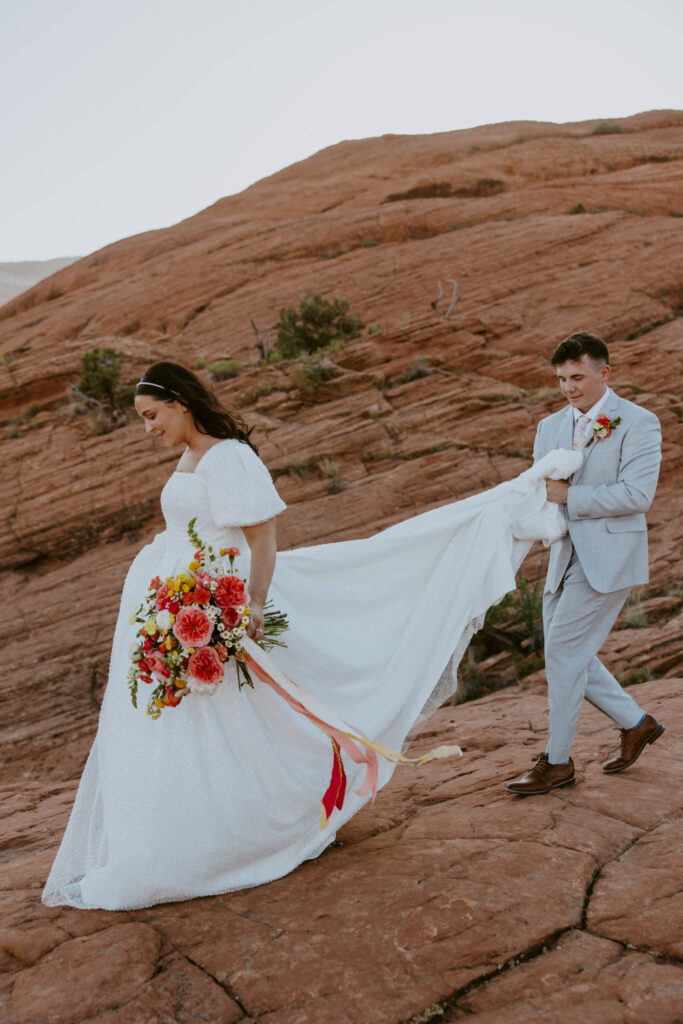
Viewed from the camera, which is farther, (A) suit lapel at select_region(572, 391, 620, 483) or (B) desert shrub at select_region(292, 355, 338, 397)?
(B) desert shrub at select_region(292, 355, 338, 397)

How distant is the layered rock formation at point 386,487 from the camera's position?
9.94ft

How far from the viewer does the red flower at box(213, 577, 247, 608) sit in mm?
3586

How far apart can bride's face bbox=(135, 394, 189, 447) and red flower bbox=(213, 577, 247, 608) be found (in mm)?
864

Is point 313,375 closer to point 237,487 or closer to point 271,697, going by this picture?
point 237,487

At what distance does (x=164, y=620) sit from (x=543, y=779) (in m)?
2.50

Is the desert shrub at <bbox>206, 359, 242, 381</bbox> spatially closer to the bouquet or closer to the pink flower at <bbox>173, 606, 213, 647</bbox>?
the bouquet

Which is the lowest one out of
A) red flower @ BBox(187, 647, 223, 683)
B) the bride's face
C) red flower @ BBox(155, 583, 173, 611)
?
red flower @ BBox(187, 647, 223, 683)

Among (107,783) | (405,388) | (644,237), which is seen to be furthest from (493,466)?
(644,237)

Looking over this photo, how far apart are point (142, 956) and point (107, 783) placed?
2.88ft

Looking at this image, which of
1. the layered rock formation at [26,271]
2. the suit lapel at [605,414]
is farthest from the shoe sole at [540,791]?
the layered rock formation at [26,271]

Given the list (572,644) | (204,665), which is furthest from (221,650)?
(572,644)

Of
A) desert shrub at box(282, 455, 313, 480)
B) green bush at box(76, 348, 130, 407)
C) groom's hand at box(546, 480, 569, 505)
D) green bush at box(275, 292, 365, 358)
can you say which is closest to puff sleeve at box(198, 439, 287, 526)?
groom's hand at box(546, 480, 569, 505)

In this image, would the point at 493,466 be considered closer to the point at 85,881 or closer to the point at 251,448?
the point at 251,448

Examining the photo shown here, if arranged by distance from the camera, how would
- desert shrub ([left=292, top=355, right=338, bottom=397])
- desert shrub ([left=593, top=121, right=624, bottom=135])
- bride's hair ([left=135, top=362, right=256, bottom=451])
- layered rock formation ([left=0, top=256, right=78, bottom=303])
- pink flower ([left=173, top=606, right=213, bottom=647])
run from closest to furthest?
pink flower ([left=173, top=606, right=213, bottom=647]) → bride's hair ([left=135, top=362, right=256, bottom=451]) → desert shrub ([left=292, top=355, right=338, bottom=397]) → desert shrub ([left=593, top=121, right=624, bottom=135]) → layered rock formation ([left=0, top=256, right=78, bottom=303])
